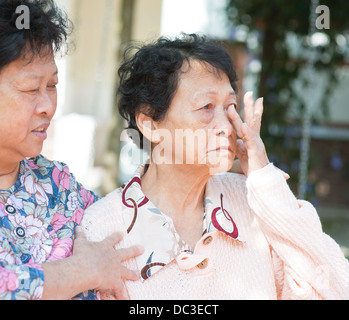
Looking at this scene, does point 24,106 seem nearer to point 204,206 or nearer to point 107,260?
point 107,260

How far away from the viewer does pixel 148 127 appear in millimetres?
2229

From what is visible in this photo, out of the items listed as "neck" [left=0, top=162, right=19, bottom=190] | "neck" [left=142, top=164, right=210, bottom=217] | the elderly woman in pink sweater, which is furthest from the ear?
"neck" [left=0, top=162, right=19, bottom=190]

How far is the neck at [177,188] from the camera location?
2162 mm

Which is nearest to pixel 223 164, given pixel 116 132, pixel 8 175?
pixel 8 175

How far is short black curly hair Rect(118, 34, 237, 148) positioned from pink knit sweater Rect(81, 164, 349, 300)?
1.33 feet

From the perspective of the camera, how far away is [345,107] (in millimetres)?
8320

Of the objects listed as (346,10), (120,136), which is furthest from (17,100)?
(346,10)

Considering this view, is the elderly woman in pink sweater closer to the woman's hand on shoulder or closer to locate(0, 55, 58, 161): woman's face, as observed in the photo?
the woman's hand on shoulder

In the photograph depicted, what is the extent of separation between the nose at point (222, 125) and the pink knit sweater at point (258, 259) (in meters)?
0.19

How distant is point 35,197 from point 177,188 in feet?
1.81

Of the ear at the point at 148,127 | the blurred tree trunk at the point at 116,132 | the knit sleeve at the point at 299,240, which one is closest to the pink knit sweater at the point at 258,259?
the knit sleeve at the point at 299,240

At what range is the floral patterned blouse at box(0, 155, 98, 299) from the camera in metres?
1.65

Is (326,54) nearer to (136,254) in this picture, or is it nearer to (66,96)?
(66,96)
